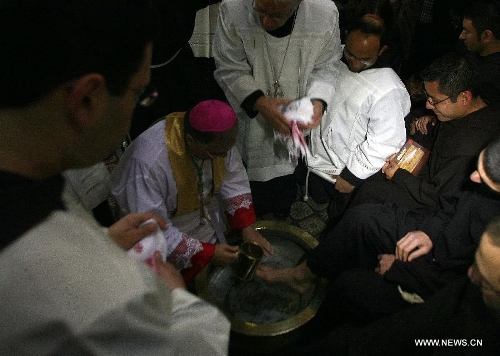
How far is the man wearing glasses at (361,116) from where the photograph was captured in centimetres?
332

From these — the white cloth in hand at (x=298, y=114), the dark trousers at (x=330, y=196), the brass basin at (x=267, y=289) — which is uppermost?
the white cloth in hand at (x=298, y=114)

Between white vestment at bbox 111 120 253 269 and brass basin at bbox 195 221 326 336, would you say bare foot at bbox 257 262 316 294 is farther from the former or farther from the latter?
white vestment at bbox 111 120 253 269

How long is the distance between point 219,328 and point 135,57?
3.06 ft

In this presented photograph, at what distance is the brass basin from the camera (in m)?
2.85

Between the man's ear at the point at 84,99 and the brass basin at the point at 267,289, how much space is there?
182cm

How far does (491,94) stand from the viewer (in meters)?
3.78

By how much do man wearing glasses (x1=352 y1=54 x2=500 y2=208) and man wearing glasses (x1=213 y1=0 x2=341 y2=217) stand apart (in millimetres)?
842

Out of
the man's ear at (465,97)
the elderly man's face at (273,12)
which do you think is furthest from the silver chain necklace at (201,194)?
the man's ear at (465,97)

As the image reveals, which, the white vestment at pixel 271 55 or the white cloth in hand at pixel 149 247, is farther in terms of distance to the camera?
the white vestment at pixel 271 55

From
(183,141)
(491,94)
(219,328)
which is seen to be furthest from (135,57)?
(491,94)

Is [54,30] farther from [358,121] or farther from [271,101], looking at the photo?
[358,121]

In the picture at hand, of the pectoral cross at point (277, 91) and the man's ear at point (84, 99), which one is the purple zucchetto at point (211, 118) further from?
the man's ear at point (84, 99)

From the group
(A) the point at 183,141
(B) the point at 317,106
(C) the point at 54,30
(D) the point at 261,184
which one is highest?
(C) the point at 54,30

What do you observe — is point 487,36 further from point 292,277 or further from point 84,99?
point 84,99
